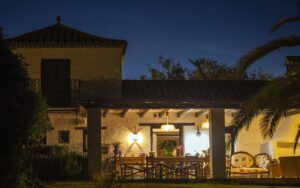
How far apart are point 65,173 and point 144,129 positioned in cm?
751

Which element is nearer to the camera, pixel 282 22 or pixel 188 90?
pixel 282 22

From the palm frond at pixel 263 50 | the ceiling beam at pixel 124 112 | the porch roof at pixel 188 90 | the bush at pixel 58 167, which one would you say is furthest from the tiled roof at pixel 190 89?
the palm frond at pixel 263 50

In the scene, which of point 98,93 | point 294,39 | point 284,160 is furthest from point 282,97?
point 98,93

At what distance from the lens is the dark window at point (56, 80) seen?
872 inches

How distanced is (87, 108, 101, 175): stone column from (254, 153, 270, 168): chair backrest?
6.12m

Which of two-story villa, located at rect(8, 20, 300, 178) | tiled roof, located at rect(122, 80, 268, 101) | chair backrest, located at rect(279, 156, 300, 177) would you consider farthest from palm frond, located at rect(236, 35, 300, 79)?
tiled roof, located at rect(122, 80, 268, 101)

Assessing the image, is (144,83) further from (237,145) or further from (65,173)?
(65,173)

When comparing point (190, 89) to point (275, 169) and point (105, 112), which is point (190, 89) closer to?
point (105, 112)

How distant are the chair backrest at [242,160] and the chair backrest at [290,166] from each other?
257 centimetres

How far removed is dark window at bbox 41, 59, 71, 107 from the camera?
22.2 metres

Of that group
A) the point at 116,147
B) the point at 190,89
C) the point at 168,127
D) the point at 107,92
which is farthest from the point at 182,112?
the point at 107,92

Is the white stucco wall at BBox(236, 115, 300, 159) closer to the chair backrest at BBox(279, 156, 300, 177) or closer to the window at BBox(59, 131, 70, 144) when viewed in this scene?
the chair backrest at BBox(279, 156, 300, 177)

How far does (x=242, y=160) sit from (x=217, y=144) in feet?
6.16

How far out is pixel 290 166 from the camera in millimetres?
17438
